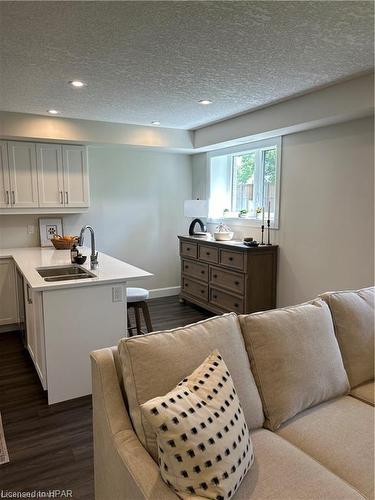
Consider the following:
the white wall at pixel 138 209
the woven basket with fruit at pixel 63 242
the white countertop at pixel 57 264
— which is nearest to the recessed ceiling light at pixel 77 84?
the white countertop at pixel 57 264

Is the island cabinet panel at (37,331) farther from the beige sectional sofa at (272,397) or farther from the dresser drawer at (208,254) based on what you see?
the dresser drawer at (208,254)

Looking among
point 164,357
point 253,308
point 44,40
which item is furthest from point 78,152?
point 164,357

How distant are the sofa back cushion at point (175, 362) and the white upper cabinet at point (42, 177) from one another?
3.58m

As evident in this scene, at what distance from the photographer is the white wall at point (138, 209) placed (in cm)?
523

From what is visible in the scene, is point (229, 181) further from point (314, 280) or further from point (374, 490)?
point (374, 490)

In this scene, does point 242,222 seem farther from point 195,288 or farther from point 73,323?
point 73,323

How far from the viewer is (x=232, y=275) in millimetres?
4371

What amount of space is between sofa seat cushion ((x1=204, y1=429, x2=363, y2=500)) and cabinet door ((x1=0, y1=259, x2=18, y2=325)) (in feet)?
11.6

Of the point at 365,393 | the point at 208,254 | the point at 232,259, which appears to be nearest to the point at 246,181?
the point at 208,254

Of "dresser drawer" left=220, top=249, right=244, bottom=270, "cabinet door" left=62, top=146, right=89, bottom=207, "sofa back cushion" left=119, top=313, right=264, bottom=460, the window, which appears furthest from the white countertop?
the window

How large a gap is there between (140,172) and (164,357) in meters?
4.43

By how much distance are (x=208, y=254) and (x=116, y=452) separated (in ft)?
11.7

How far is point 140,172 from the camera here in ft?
18.2

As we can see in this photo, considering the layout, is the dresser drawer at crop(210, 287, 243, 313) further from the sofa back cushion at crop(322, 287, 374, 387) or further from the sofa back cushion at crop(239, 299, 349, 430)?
the sofa back cushion at crop(239, 299, 349, 430)
